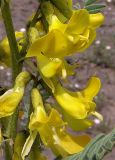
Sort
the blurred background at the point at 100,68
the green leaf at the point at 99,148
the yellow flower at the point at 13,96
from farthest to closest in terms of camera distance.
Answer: the blurred background at the point at 100,68, the yellow flower at the point at 13,96, the green leaf at the point at 99,148

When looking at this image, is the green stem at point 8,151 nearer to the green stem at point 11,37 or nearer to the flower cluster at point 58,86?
the flower cluster at point 58,86

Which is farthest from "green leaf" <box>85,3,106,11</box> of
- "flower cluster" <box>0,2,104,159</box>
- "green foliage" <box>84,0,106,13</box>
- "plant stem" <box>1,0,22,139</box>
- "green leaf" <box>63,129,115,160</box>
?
"green leaf" <box>63,129,115,160</box>

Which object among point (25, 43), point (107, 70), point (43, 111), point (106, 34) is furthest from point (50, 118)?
point (106, 34)

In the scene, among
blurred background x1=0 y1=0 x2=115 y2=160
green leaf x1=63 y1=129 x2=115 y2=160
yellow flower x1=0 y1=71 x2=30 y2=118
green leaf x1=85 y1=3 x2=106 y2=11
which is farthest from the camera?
blurred background x1=0 y1=0 x2=115 y2=160

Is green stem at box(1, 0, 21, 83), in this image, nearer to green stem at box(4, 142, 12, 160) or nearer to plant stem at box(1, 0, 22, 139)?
plant stem at box(1, 0, 22, 139)

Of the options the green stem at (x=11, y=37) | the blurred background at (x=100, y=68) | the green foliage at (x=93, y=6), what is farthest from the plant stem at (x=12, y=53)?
the blurred background at (x=100, y=68)
